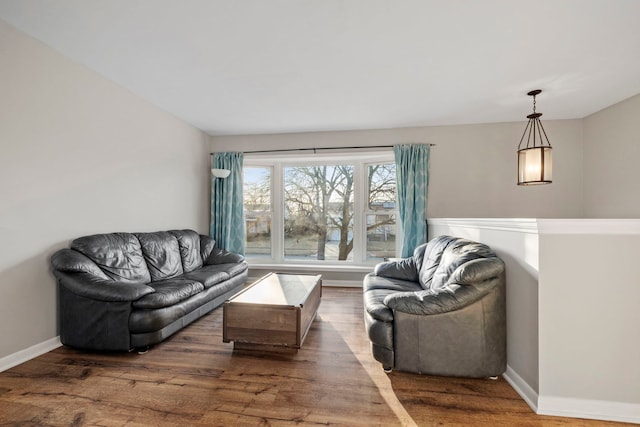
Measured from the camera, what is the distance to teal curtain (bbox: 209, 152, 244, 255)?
4.69m

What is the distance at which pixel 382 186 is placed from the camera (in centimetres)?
476

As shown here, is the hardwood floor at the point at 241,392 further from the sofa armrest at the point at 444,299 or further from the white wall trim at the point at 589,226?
the white wall trim at the point at 589,226

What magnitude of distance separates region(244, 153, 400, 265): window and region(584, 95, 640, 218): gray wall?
8.52 ft

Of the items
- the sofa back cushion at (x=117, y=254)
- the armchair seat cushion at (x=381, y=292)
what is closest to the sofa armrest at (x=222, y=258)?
the sofa back cushion at (x=117, y=254)

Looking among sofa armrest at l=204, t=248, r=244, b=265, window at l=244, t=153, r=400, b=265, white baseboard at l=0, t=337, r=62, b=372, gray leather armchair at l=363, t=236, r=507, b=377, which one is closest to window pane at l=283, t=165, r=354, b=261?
window at l=244, t=153, r=400, b=265

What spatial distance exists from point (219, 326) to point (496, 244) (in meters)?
2.71

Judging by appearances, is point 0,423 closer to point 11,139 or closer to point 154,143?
point 11,139

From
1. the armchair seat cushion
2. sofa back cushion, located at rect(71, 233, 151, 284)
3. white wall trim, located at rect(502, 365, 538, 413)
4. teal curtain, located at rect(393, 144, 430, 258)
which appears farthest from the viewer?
teal curtain, located at rect(393, 144, 430, 258)

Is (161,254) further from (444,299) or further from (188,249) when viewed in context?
(444,299)

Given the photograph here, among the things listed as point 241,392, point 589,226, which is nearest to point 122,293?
point 241,392

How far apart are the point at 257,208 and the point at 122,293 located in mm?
2935

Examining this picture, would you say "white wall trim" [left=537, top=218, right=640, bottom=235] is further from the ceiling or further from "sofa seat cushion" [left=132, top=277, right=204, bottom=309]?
"sofa seat cushion" [left=132, top=277, right=204, bottom=309]

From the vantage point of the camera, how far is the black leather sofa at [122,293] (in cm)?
232

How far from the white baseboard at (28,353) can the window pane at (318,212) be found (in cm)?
312
